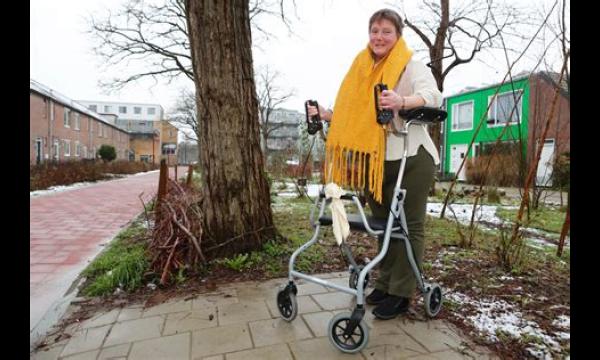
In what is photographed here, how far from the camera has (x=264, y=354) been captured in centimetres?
173

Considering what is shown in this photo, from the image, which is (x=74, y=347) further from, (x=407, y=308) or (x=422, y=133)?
(x=422, y=133)

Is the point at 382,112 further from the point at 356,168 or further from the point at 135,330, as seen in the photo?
the point at 135,330

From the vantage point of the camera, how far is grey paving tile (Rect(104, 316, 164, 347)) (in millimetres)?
1928

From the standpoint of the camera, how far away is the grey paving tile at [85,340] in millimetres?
1859

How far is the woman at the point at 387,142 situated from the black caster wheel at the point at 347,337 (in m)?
0.41

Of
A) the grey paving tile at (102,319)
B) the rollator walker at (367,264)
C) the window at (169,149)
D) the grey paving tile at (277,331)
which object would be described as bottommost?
the grey paving tile at (102,319)

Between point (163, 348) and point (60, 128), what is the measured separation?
1200 inches

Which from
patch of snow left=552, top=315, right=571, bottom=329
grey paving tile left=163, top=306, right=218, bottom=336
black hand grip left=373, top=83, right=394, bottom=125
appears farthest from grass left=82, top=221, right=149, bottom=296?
patch of snow left=552, top=315, right=571, bottom=329

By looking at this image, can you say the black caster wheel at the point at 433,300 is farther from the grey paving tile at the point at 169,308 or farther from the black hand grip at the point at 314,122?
the grey paving tile at the point at 169,308

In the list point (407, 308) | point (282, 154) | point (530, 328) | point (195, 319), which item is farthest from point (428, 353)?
point (282, 154)

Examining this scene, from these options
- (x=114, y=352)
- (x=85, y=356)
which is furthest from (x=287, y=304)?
(x=85, y=356)

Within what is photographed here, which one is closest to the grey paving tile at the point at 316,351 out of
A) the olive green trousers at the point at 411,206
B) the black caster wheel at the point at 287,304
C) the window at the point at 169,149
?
the black caster wheel at the point at 287,304

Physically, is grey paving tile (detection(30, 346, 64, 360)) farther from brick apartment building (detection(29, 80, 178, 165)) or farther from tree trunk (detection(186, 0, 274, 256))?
brick apartment building (detection(29, 80, 178, 165))

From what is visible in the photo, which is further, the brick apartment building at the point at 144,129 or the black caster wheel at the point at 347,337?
A: the brick apartment building at the point at 144,129
